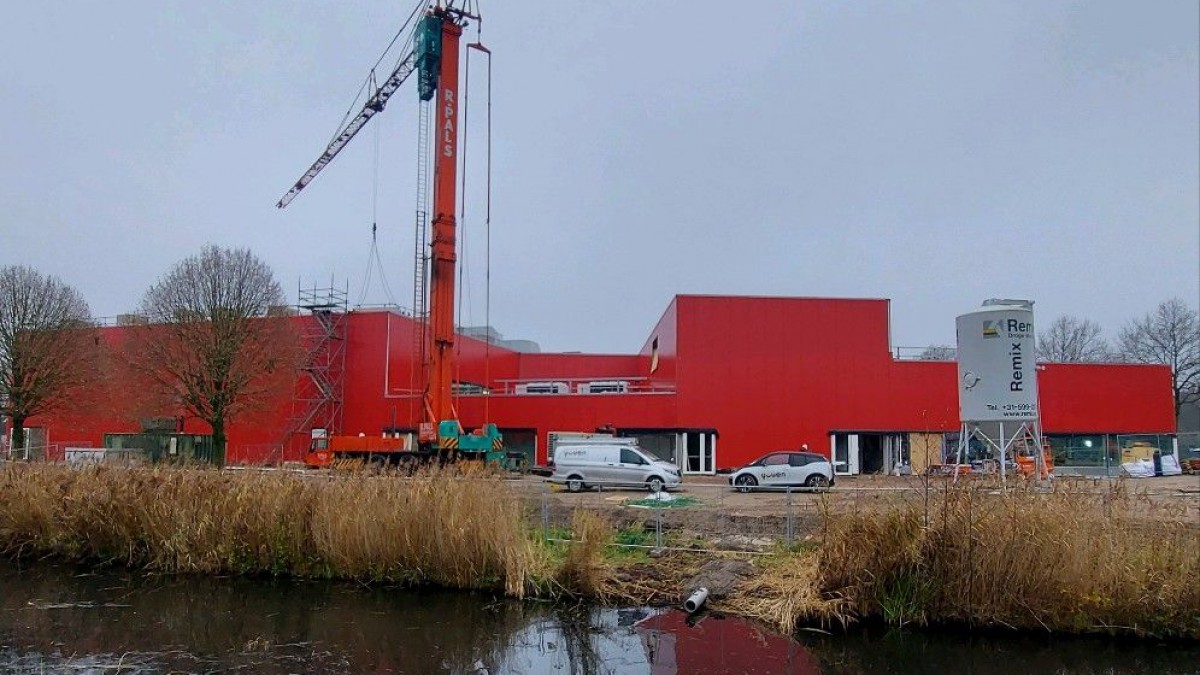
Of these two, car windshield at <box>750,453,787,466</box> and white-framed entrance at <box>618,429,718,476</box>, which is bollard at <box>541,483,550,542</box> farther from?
white-framed entrance at <box>618,429,718,476</box>

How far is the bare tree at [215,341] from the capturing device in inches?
1369

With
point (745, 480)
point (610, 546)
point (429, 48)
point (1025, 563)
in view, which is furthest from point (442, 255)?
point (1025, 563)

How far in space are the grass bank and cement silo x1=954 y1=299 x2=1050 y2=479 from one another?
11.4 metres

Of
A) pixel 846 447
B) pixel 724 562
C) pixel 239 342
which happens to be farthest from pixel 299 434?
pixel 724 562

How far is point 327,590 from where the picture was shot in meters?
12.8

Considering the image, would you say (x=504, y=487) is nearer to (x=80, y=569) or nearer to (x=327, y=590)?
(x=327, y=590)

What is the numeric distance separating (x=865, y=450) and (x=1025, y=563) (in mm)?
29857

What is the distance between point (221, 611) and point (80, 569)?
4773mm

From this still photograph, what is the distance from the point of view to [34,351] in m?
34.7

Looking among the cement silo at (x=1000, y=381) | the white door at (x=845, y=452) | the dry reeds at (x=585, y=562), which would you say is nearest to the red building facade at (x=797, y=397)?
the white door at (x=845, y=452)

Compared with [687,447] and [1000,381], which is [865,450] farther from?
[1000,381]

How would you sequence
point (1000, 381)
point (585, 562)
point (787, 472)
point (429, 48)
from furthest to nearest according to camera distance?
point (429, 48) < point (787, 472) < point (1000, 381) < point (585, 562)

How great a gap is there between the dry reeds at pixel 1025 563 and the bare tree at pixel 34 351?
35.2 m

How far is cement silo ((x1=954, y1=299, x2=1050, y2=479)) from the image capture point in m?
21.5
